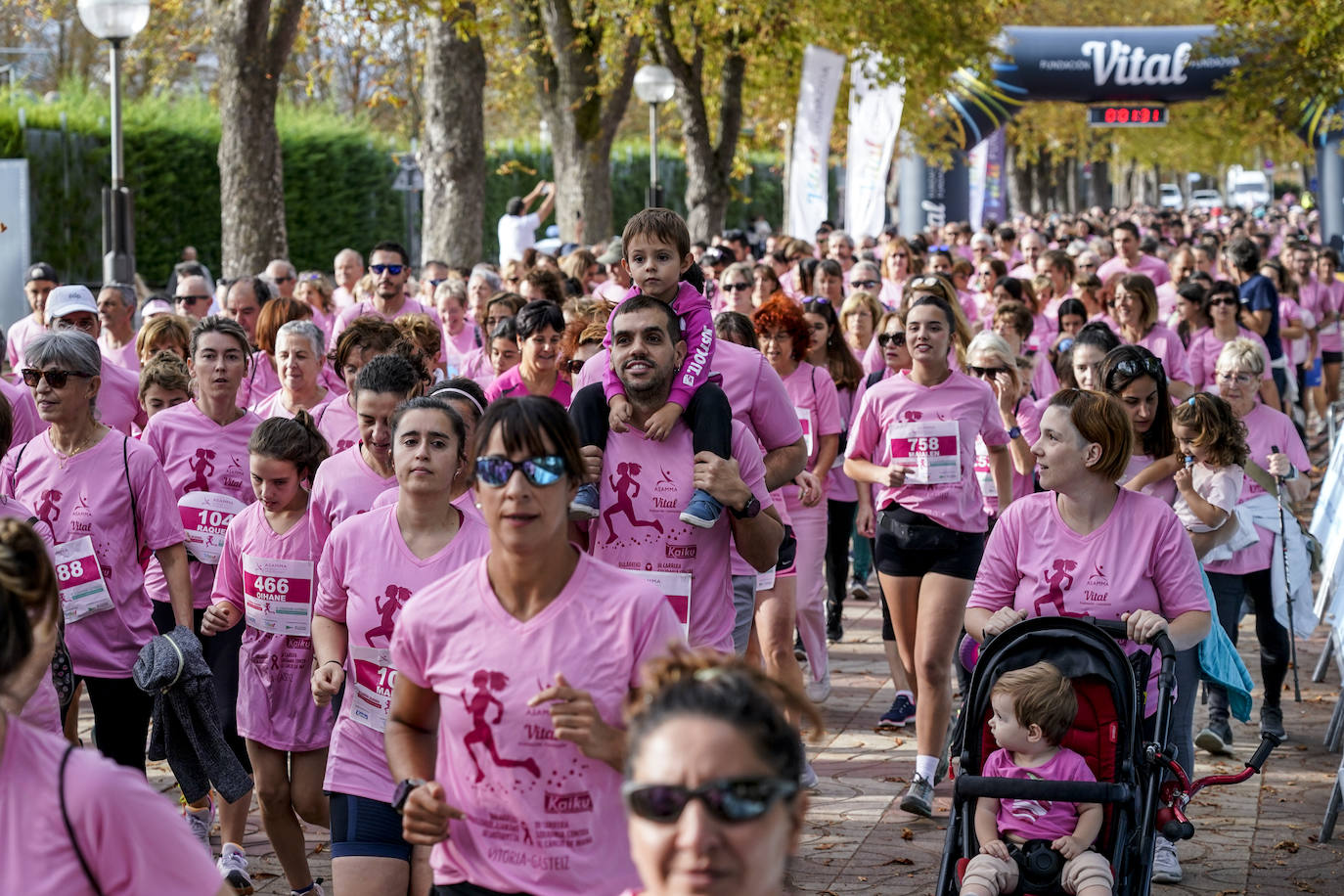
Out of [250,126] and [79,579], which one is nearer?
[79,579]

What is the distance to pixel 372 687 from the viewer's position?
466 cm

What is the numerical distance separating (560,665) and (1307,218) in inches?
2235

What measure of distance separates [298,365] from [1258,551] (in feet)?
14.5

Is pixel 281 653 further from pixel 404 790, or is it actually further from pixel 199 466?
pixel 404 790

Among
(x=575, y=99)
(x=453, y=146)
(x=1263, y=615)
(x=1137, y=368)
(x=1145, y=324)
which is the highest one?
(x=575, y=99)

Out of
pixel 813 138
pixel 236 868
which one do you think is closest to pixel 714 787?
pixel 236 868

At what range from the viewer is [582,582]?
3.51 m

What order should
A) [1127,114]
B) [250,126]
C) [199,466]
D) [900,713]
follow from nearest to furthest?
1. [199,466]
2. [900,713]
3. [250,126]
4. [1127,114]

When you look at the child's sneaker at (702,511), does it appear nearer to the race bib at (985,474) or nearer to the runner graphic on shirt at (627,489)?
the runner graphic on shirt at (627,489)

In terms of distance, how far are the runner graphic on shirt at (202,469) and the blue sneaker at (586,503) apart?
2.22 metres

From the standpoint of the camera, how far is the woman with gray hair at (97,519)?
19.2 feet

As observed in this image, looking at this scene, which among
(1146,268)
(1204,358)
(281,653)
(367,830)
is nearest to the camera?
(367,830)

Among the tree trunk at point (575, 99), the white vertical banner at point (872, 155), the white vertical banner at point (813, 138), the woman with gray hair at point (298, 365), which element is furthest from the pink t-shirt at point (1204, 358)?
the tree trunk at point (575, 99)

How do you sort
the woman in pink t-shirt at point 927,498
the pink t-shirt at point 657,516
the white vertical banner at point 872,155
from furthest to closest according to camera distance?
the white vertical banner at point 872,155 < the woman in pink t-shirt at point 927,498 < the pink t-shirt at point 657,516
